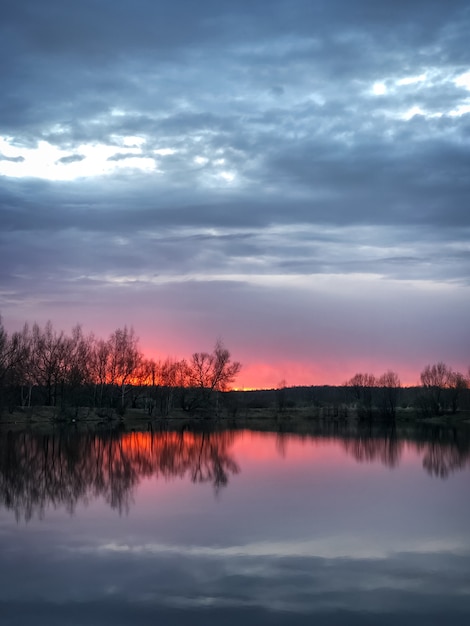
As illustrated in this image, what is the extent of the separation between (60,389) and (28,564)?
57471 millimetres

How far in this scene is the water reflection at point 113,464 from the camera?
52.5 feet

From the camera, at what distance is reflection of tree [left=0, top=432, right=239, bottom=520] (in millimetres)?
15742

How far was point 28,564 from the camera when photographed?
9.56 m

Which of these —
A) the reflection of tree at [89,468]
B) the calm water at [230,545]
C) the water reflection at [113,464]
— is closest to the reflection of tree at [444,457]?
the water reflection at [113,464]

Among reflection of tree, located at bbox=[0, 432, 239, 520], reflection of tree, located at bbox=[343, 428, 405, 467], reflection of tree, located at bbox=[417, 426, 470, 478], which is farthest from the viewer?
reflection of tree, located at bbox=[343, 428, 405, 467]

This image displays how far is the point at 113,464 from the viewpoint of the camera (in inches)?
915

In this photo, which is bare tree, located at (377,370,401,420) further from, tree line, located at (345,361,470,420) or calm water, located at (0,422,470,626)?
calm water, located at (0,422,470,626)

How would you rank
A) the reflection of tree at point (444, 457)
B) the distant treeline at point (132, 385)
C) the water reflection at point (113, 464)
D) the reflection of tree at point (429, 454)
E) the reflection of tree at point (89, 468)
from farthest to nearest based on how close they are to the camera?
the distant treeline at point (132, 385) < the reflection of tree at point (429, 454) < the reflection of tree at point (444, 457) < the water reflection at point (113, 464) < the reflection of tree at point (89, 468)

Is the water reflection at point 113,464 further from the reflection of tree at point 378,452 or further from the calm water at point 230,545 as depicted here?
the calm water at point 230,545

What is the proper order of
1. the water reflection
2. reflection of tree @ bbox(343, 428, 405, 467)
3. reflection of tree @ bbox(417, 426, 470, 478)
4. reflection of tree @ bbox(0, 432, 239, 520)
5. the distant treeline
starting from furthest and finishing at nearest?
1. the distant treeline
2. reflection of tree @ bbox(343, 428, 405, 467)
3. reflection of tree @ bbox(417, 426, 470, 478)
4. the water reflection
5. reflection of tree @ bbox(0, 432, 239, 520)

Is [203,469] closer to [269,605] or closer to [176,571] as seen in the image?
[176,571]

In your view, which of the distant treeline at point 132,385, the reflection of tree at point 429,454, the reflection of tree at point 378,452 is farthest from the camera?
the distant treeline at point 132,385

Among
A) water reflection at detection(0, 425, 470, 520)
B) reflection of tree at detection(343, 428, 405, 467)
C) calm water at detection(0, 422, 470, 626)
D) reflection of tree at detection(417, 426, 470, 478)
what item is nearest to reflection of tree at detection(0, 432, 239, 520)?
water reflection at detection(0, 425, 470, 520)

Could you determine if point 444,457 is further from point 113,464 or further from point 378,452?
point 113,464
